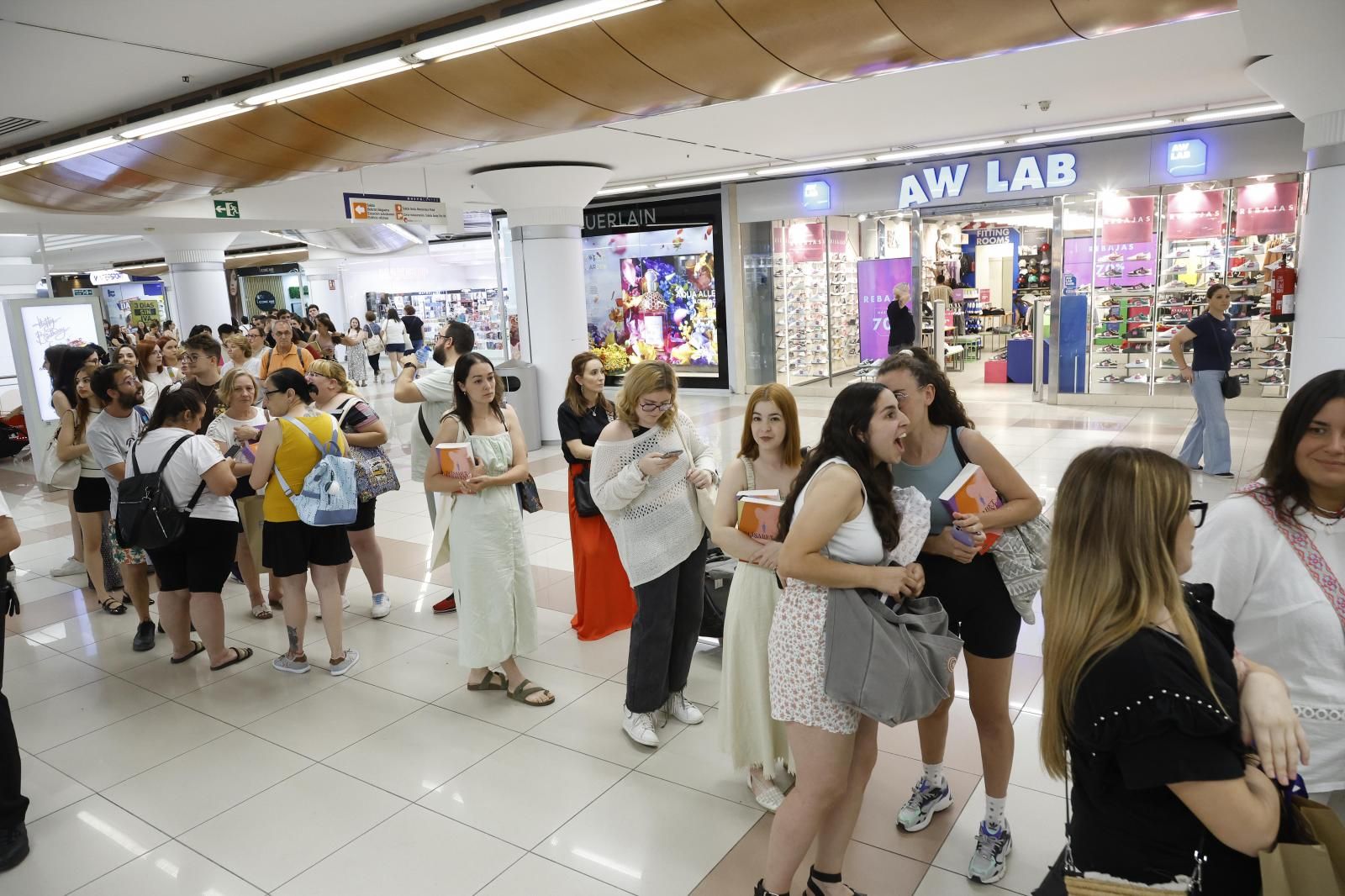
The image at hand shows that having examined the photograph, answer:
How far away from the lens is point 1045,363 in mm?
12531

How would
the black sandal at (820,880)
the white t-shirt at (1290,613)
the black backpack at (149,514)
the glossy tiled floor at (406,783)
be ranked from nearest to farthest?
the white t-shirt at (1290,613)
the black sandal at (820,880)
the glossy tiled floor at (406,783)
the black backpack at (149,514)

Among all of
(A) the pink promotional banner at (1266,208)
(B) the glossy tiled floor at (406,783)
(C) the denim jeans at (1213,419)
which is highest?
(A) the pink promotional banner at (1266,208)

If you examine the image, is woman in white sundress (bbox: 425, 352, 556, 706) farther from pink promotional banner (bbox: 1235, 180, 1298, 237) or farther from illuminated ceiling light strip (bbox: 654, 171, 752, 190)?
pink promotional banner (bbox: 1235, 180, 1298, 237)

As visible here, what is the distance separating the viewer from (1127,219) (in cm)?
1118

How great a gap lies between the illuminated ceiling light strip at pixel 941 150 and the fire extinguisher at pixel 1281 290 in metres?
3.65

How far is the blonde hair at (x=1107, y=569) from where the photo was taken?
138 cm

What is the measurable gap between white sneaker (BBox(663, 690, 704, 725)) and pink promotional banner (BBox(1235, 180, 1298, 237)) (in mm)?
10792

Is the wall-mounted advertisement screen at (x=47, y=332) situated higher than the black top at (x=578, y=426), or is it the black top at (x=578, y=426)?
the wall-mounted advertisement screen at (x=47, y=332)

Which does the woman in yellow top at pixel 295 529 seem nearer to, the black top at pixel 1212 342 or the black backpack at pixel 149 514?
the black backpack at pixel 149 514

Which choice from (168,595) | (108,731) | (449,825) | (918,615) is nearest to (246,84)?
(168,595)

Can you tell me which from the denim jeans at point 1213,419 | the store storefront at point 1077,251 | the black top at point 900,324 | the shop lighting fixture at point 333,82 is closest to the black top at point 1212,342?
the denim jeans at point 1213,419

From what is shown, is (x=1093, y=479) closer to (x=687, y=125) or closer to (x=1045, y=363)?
(x=687, y=125)

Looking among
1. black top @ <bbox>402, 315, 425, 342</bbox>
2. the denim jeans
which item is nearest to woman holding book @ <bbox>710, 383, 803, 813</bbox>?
the denim jeans

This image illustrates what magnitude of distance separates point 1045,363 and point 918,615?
11.7 m
